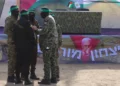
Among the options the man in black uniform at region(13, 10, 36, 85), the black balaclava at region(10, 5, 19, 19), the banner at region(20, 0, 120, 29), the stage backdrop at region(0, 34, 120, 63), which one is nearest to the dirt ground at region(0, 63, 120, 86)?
the stage backdrop at region(0, 34, 120, 63)

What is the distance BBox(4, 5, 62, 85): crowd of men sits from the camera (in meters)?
5.47

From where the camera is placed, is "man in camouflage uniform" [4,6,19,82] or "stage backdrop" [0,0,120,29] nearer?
"man in camouflage uniform" [4,6,19,82]

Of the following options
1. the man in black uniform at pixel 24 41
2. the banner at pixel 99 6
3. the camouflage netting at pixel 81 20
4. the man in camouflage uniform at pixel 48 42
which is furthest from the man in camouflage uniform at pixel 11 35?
the banner at pixel 99 6

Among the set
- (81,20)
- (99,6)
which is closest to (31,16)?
(81,20)

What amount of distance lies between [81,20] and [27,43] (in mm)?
3348


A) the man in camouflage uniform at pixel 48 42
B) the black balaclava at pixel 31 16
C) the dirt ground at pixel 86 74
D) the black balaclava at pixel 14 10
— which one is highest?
the black balaclava at pixel 14 10

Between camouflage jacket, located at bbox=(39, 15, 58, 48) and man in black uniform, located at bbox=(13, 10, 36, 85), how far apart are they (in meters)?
0.20

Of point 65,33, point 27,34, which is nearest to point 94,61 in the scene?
point 65,33

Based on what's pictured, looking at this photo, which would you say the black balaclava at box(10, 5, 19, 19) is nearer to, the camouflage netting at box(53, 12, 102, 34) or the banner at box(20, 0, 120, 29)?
the camouflage netting at box(53, 12, 102, 34)

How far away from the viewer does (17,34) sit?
5504mm

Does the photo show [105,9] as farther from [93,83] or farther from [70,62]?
[93,83]

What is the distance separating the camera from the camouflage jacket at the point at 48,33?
5.47 m

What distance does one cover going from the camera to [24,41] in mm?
5477

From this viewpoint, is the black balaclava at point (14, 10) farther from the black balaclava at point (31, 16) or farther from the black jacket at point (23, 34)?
the black balaclava at point (31, 16)
